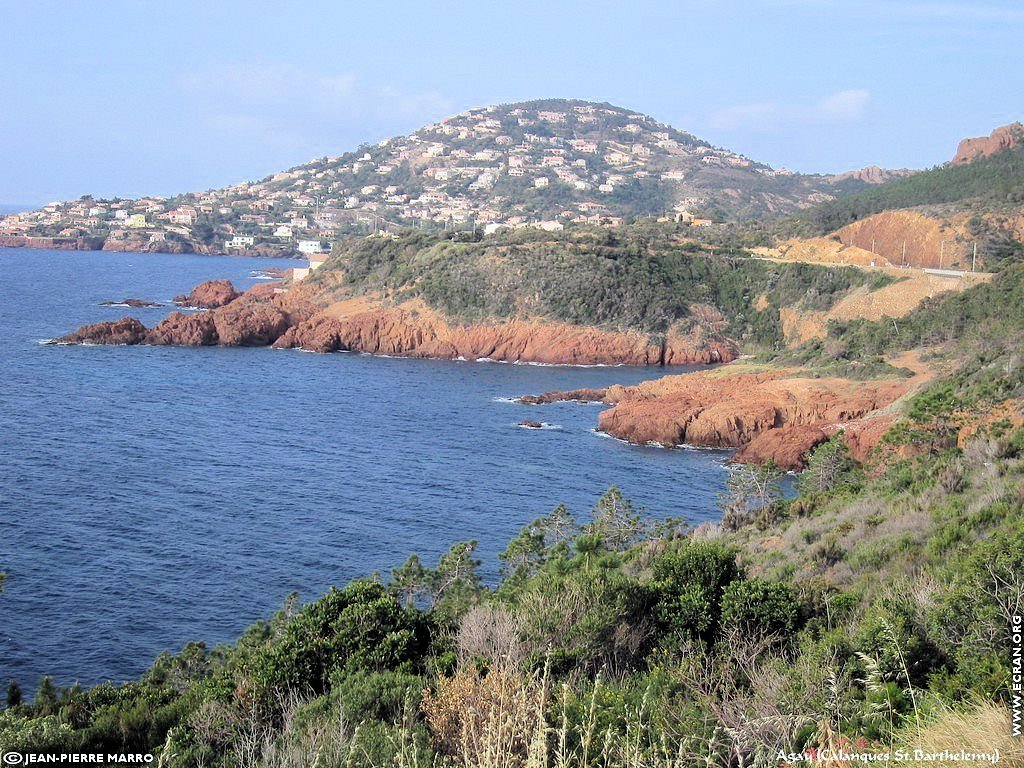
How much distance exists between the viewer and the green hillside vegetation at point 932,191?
84.3 meters

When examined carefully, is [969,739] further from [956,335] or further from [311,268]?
[311,268]

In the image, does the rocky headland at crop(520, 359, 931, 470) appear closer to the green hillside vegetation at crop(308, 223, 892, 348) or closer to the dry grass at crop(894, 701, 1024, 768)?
the green hillside vegetation at crop(308, 223, 892, 348)

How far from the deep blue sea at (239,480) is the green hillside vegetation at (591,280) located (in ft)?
31.2

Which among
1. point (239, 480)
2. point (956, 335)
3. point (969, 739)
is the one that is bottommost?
point (239, 480)

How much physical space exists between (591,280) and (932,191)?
121 feet

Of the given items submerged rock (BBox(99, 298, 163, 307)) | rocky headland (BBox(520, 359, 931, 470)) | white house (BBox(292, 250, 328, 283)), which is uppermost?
white house (BBox(292, 250, 328, 283))

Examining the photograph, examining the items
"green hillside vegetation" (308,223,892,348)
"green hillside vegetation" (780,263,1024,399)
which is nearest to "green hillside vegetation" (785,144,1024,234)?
"green hillside vegetation" (308,223,892,348)

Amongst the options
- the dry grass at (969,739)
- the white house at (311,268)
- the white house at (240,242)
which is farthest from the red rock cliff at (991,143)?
the white house at (240,242)

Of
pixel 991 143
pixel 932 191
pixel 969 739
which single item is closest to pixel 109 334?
pixel 969 739

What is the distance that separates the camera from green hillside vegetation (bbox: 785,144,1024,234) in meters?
84.3

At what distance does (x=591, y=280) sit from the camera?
7369 centimetres

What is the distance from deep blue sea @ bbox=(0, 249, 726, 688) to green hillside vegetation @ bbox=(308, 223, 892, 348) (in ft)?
31.2

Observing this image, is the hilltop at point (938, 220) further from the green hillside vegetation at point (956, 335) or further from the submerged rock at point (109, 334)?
the submerged rock at point (109, 334)

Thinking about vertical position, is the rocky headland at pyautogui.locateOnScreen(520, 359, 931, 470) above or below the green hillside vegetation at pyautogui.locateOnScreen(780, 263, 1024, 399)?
below
